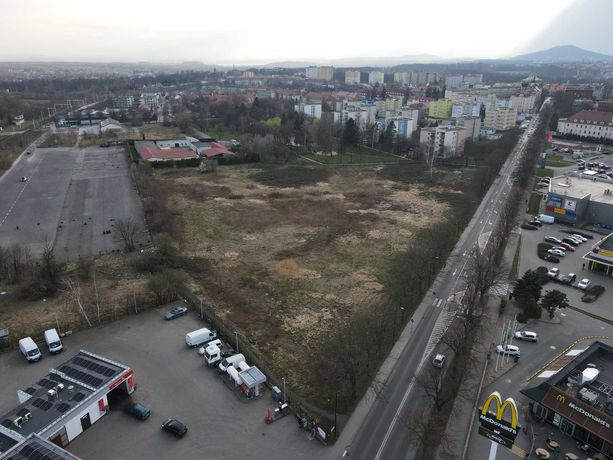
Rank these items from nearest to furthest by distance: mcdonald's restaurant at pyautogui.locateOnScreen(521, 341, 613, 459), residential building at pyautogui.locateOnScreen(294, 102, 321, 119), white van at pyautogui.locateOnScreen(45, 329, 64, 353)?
mcdonald's restaurant at pyautogui.locateOnScreen(521, 341, 613, 459), white van at pyautogui.locateOnScreen(45, 329, 64, 353), residential building at pyautogui.locateOnScreen(294, 102, 321, 119)

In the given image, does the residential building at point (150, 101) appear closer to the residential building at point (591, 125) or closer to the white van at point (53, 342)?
the residential building at point (591, 125)

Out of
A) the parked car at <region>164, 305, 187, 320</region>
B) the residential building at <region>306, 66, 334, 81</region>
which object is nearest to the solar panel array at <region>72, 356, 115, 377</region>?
the parked car at <region>164, 305, 187, 320</region>

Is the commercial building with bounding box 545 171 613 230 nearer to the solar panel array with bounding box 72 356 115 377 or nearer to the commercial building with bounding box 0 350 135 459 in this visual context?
the commercial building with bounding box 0 350 135 459

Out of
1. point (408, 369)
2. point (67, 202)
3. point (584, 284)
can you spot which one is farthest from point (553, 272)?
point (67, 202)

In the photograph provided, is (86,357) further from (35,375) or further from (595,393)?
(595,393)

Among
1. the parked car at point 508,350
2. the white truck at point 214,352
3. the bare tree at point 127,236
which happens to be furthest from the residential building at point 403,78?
the white truck at point 214,352

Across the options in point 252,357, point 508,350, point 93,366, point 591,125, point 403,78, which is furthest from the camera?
point 403,78

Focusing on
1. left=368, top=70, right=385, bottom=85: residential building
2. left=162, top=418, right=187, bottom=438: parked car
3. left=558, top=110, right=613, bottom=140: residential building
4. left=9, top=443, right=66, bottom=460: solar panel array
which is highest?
left=368, top=70, right=385, bottom=85: residential building

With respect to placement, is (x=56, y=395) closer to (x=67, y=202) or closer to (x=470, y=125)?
(x=67, y=202)
